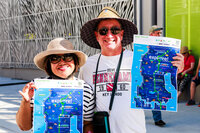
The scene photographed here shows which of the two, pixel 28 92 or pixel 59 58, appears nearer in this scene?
pixel 28 92

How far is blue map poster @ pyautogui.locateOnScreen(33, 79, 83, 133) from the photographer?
89.2 inches

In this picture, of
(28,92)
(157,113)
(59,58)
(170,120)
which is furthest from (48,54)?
(170,120)

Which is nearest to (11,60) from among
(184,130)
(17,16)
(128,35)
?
(17,16)

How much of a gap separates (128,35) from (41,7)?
44.0 feet

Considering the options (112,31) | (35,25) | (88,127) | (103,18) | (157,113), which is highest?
(35,25)

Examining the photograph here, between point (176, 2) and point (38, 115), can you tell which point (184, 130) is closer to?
point (38, 115)

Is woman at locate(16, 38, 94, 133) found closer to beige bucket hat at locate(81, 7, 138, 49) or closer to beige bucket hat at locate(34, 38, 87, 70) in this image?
beige bucket hat at locate(34, 38, 87, 70)

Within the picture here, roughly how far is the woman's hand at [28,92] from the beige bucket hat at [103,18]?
0.91 metres

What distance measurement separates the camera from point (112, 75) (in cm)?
260

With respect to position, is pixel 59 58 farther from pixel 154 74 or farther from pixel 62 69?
pixel 154 74

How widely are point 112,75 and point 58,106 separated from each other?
0.61 meters

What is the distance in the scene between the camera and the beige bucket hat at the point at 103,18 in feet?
8.83

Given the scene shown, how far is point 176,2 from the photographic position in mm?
9555

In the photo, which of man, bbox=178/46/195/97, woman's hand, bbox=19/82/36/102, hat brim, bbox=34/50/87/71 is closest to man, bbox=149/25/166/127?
Answer: man, bbox=178/46/195/97
